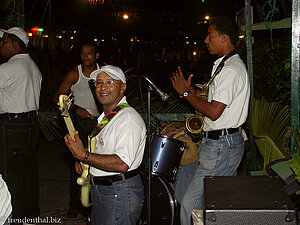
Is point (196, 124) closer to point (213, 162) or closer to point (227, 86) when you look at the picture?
point (213, 162)

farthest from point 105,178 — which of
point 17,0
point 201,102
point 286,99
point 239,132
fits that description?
point 17,0

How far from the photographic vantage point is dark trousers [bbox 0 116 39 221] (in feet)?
16.0

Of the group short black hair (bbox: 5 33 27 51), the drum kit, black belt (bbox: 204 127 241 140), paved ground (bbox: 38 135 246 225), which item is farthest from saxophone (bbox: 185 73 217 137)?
short black hair (bbox: 5 33 27 51)

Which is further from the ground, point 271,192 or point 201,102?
point 201,102

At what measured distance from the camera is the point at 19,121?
488 cm

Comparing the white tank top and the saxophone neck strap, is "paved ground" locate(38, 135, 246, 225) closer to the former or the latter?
the white tank top

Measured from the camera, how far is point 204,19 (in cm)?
1875

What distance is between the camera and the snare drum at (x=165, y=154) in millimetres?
4484

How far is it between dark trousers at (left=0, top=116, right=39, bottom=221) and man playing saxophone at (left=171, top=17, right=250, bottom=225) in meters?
2.17

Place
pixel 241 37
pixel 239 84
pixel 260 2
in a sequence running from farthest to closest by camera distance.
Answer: pixel 260 2, pixel 241 37, pixel 239 84

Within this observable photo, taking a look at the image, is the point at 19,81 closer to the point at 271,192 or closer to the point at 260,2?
the point at 271,192

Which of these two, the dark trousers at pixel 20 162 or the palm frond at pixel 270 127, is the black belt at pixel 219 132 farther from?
the dark trousers at pixel 20 162

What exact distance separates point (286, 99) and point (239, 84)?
4.07 ft

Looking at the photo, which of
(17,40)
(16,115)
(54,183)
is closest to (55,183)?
(54,183)
